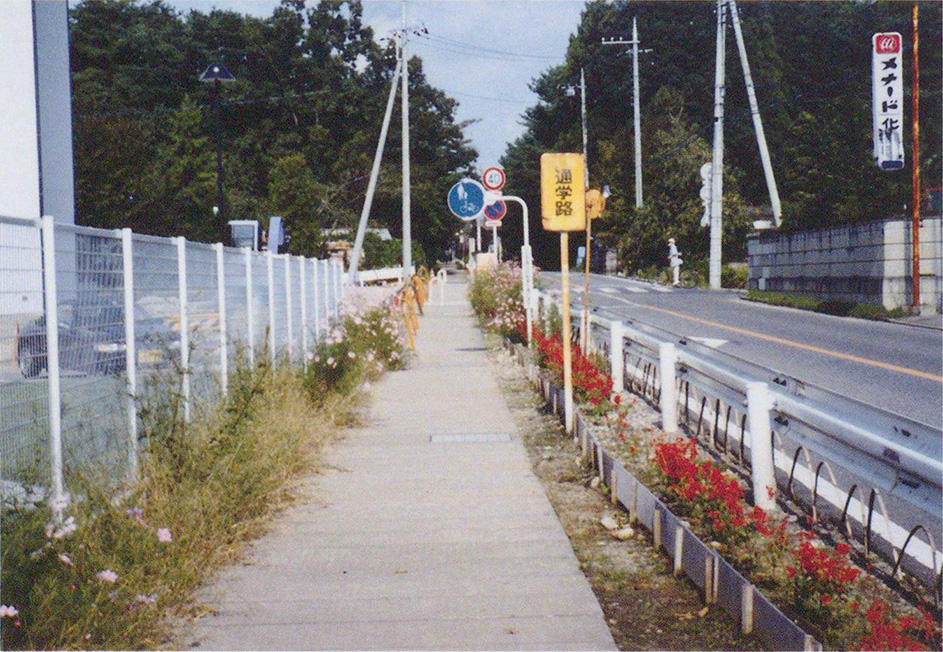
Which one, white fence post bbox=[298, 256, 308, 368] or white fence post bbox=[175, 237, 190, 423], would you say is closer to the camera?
white fence post bbox=[175, 237, 190, 423]

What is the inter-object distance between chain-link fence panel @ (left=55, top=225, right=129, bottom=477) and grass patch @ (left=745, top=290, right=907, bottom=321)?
19353 millimetres

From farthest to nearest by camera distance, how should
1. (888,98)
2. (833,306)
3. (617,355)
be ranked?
(833,306), (888,98), (617,355)

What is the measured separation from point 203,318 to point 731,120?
202 ft

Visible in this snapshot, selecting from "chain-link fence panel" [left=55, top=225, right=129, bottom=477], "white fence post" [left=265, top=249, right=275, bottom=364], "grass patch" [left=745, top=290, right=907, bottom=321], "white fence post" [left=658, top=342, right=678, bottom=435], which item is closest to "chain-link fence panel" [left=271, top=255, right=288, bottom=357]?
"white fence post" [left=265, top=249, right=275, bottom=364]

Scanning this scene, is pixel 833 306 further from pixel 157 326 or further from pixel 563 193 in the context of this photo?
pixel 157 326

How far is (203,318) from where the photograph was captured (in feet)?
26.0

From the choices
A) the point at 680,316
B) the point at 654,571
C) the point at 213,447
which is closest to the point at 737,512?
the point at 654,571

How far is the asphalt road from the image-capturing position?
10.9m

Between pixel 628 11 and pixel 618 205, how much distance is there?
20.1 meters

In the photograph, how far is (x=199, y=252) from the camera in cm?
804

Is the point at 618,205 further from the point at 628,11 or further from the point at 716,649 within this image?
the point at 716,649

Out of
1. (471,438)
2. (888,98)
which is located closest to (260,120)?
(888,98)

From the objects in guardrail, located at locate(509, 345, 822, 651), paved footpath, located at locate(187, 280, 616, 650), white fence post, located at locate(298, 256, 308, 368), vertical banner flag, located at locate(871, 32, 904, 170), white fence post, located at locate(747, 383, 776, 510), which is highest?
vertical banner flag, located at locate(871, 32, 904, 170)

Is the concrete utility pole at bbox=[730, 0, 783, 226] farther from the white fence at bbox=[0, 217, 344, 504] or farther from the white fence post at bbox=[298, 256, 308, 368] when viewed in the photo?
the white fence at bbox=[0, 217, 344, 504]
